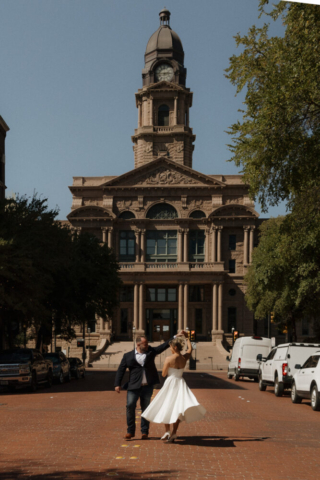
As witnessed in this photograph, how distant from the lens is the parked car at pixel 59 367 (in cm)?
3092

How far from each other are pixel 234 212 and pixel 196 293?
982 centimetres

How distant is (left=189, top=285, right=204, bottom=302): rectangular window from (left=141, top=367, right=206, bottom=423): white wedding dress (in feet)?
200

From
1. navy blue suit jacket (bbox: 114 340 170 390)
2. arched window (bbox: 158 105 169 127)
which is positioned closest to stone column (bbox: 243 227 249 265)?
arched window (bbox: 158 105 169 127)

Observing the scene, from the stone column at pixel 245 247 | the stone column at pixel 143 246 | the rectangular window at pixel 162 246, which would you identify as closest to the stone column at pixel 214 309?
the stone column at pixel 245 247

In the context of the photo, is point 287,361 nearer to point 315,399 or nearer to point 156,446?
point 315,399

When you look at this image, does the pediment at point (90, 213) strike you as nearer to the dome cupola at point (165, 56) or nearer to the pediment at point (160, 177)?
the pediment at point (160, 177)

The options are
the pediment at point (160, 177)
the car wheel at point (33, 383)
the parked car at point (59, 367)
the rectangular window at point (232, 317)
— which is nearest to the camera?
the car wheel at point (33, 383)

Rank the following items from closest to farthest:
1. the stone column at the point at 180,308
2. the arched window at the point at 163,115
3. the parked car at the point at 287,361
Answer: the parked car at the point at 287,361
the stone column at the point at 180,308
the arched window at the point at 163,115

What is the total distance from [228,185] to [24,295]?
46.1 m

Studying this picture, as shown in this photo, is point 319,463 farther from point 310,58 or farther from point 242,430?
point 310,58

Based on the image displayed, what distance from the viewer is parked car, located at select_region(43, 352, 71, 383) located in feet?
101

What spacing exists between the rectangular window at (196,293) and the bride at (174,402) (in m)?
60.7

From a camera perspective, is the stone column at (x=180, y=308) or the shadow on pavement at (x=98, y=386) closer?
the shadow on pavement at (x=98, y=386)

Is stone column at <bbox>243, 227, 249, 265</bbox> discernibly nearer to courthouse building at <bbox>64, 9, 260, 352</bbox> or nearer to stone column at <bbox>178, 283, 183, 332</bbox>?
courthouse building at <bbox>64, 9, 260, 352</bbox>
